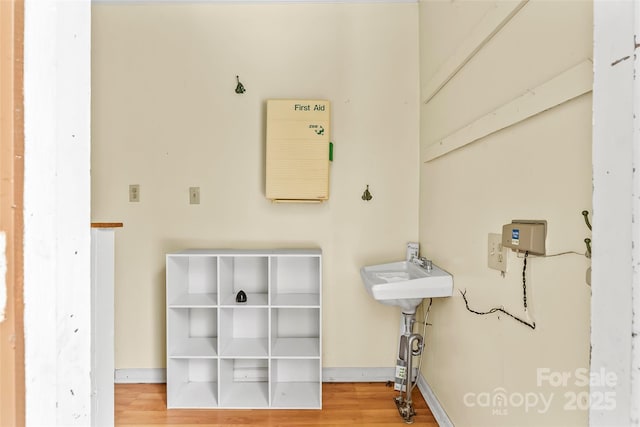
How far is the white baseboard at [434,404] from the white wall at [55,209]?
1858 mm

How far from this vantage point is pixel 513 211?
1262 mm

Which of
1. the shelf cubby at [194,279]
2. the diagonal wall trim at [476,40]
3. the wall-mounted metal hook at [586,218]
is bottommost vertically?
the shelf cubby at [194,279]

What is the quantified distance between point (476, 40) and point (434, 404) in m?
1.92

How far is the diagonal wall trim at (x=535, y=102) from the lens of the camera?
3.02ft

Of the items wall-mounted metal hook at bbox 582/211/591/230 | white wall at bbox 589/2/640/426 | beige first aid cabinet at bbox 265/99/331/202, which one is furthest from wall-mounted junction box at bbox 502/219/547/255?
beige first aid cabinet at bbox 265/99/331/202

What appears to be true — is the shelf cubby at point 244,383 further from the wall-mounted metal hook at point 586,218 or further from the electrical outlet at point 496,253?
the wall-mounted metal hook at point 586,218

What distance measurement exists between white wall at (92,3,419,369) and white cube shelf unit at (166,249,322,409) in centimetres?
16

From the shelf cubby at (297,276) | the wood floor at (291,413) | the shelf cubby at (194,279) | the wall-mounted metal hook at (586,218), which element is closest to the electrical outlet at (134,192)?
the shelf cubby at (194,279)

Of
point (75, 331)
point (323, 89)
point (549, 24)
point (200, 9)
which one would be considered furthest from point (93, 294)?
point (200, 9)

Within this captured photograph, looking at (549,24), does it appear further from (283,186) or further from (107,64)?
(107,64)

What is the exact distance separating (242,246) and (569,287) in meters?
1.97

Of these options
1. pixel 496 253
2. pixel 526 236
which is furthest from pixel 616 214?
pixel 496 253

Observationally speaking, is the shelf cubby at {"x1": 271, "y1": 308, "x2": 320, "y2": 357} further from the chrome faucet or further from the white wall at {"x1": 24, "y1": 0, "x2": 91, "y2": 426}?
the white wall at {"x1": 24, "y1": 0, "x2": 91, "y2": 426}

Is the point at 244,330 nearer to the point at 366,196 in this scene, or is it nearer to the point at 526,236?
the point at 366,196
